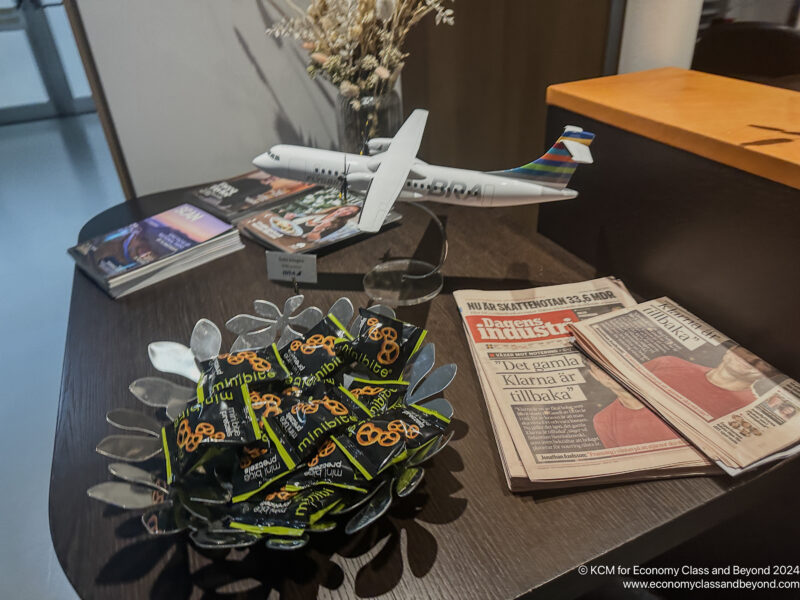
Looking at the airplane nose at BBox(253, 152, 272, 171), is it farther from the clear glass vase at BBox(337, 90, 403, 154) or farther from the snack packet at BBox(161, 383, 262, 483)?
the snack packet at BBox(161, 383, 262, 483)

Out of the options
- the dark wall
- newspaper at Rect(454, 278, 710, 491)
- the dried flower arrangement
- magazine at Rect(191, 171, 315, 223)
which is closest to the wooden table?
newspaper at Rect(454, 278, 710, 491)

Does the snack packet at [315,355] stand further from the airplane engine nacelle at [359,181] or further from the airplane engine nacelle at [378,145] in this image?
the airplane engine nacelle at [378,145]

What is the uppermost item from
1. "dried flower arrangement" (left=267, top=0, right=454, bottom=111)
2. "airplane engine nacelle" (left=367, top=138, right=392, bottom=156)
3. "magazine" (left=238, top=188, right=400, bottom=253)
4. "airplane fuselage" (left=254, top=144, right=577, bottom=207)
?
"dried flower arrangement" (left=267, top=0, right=454, bottom=111)

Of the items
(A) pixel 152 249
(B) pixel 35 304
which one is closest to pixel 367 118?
(A) pixel 152 249

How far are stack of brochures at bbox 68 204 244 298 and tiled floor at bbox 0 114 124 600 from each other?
2.48 feet

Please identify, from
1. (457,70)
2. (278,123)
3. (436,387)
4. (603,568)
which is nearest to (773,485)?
(603,568)

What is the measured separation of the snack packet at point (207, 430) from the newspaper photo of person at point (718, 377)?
20.9 inches

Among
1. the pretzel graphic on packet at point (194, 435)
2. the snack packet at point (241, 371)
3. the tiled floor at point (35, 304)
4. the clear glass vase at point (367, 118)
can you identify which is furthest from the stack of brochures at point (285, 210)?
the tiled floor at point (35, 304)

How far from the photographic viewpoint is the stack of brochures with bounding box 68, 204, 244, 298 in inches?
39.0

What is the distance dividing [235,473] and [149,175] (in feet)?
3.66

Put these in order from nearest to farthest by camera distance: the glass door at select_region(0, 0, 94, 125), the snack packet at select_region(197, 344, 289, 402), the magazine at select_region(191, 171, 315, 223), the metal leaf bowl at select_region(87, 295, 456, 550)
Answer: the metal leaf bowl at select_region(87, 295, 456, 550), the snack packet at select_region(197, 344, 289, 402), the magazine at select_region(191, 171, 315, 223), the glass door at select_region(0, 0, 94, 125)

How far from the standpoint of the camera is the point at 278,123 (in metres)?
1.46

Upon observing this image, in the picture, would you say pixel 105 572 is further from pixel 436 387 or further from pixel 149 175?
pixel 149 175

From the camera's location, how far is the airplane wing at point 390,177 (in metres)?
0.81
